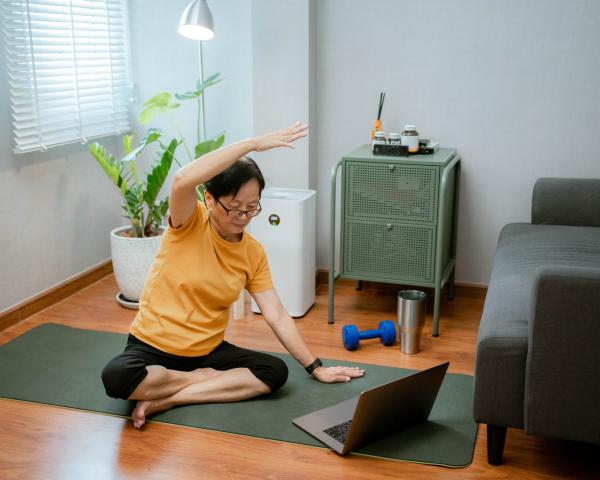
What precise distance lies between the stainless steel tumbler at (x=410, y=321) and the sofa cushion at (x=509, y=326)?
0.36 m

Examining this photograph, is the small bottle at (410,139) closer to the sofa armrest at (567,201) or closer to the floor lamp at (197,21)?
the sofa armrest at (567,201)

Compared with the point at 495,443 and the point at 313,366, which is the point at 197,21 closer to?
the point at 313,366

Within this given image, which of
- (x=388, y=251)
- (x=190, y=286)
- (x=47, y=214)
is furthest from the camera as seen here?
(x=47, y=214)

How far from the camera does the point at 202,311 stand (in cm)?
247

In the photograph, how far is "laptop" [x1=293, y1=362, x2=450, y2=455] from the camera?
6.96 feet

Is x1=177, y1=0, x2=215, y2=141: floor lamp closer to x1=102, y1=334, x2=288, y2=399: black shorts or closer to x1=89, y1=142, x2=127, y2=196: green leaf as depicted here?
x1=89, y1=142, x2=127, y2=196: green leaf

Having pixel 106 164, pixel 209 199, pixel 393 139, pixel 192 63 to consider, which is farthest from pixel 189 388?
pixel 192 63

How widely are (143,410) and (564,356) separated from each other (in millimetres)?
1277

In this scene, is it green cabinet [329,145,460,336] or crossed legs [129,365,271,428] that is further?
green cabinet [329,145,460,336]

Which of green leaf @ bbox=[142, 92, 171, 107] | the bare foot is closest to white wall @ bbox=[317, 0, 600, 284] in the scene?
green leaf @ bbox=[142, 92, 171, 107]

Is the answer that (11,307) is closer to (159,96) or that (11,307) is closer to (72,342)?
(72,342)

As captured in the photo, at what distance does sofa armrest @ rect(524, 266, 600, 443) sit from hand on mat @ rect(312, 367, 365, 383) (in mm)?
773

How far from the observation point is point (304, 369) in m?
2.76

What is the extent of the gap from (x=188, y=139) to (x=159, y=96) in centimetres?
54
